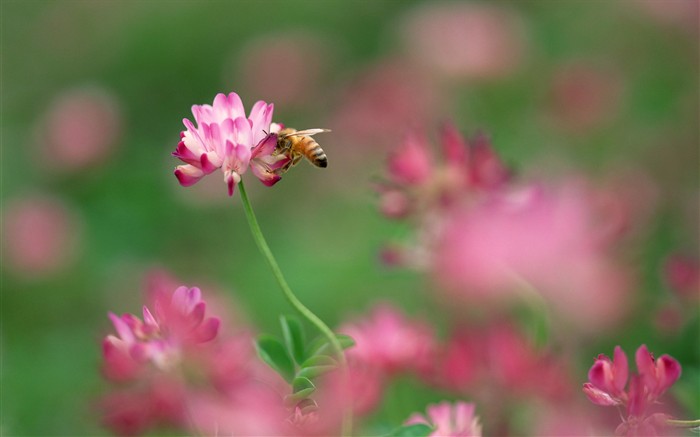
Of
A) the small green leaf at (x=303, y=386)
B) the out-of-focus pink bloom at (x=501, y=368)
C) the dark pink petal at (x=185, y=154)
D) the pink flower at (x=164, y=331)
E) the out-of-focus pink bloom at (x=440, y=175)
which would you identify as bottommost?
the out-of-focus pink bloom at (x=501, y=368)

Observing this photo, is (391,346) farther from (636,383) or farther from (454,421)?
(636,383)

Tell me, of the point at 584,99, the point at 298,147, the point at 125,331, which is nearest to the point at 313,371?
the point at 125,331

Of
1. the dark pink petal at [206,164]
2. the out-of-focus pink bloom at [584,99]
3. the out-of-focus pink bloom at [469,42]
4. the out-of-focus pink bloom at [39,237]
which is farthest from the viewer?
the out-of-focus pink bloom at [469,42]

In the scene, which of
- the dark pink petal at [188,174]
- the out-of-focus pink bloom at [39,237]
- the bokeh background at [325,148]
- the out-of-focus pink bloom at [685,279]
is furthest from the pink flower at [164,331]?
the out-of-focus pink bloom at [39,237]

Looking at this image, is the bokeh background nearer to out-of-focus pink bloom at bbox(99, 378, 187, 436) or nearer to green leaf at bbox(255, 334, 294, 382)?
out-of-focus pink bloom at bbox(99, 378, 187, 436)

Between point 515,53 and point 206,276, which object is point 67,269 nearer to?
point 206,276

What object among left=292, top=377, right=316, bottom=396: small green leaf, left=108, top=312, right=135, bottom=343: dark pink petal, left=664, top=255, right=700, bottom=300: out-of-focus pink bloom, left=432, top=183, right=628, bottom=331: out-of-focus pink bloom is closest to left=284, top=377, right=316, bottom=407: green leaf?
left=292, top=377, right=316, bottom=396: small green leaf

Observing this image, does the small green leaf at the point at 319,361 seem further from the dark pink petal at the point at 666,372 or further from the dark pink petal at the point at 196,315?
the dark pink petal at the point at 666,372
